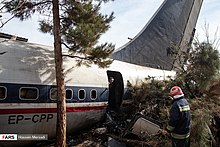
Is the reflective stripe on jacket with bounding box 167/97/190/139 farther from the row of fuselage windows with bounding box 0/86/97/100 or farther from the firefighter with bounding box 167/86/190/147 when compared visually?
the row of fuselage windows with bounding box 0/86/97/100

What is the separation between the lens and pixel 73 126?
8789 millimetres

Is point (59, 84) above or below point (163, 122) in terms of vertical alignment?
above

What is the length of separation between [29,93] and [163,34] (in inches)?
487

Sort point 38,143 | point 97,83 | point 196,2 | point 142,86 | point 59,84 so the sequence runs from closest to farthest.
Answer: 1. point 59,84
2. point 38,143
3. point 97,83
4. point 142,86
5. point 196,2

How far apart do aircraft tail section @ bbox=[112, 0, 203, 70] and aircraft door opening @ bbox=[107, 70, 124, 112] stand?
3.45 metres

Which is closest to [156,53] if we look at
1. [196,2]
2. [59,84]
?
[196,2]

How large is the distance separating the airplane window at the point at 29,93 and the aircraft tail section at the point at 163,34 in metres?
8.24

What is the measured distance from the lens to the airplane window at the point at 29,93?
7.06 m

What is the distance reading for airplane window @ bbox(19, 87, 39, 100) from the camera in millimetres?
7064

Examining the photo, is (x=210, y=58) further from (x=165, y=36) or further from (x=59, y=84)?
(x=165, y=36)

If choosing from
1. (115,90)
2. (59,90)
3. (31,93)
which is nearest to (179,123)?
(59,90)

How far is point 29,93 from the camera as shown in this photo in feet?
23.7

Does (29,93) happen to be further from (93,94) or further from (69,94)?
(93,94)

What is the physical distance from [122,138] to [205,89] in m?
4.12
